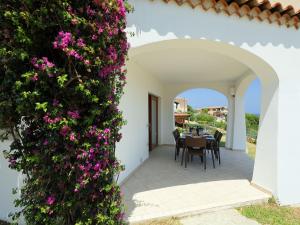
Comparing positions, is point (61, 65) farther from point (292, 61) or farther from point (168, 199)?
point (292, 61)

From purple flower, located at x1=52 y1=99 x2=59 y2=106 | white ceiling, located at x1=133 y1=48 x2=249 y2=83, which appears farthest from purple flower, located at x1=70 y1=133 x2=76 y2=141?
white ceiling, located at x1=133 y1=48 x2=249 y2=83

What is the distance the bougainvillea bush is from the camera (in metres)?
1.96

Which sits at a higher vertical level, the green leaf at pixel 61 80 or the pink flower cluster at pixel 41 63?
the pink flower cluster at pixel 41 63

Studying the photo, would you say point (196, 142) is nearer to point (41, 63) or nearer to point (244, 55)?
point (244, 55)

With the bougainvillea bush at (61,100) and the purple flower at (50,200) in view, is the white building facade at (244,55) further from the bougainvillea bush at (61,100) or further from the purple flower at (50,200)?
the purple flower at (50,200)

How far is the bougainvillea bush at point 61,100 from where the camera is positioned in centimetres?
196

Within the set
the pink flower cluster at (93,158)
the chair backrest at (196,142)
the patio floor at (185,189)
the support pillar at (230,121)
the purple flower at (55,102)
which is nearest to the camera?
the purple flower at (55,102)

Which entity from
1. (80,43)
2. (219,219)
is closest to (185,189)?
(219,219)

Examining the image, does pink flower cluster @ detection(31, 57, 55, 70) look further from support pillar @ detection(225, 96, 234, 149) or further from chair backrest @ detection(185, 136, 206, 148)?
support pillar @ detection(225, 96, 234, 149)

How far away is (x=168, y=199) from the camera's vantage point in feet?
13.3

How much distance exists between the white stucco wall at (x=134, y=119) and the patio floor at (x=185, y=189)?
40cm

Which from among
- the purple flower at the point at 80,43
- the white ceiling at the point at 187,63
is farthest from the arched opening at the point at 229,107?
the purple flower at the point at 80,43

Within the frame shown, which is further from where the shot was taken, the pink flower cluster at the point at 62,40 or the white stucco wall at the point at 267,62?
the white stucco wall at the point at 267,62

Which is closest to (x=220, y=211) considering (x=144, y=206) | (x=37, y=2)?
(x=144, y=206)
